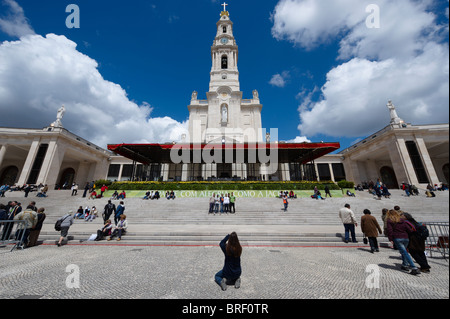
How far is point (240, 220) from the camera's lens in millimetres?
11445

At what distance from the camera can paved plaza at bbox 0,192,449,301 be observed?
3402mm

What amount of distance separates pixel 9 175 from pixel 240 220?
37865 mm

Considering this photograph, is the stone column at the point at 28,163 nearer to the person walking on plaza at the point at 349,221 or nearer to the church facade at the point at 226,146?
the church facade at the point at 226,146

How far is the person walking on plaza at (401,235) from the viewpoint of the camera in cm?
445

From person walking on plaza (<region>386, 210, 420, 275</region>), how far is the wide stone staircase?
2.82 meters

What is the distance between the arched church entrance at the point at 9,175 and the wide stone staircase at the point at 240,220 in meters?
15.3

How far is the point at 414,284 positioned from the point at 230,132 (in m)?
29.8

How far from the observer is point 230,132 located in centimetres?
3241

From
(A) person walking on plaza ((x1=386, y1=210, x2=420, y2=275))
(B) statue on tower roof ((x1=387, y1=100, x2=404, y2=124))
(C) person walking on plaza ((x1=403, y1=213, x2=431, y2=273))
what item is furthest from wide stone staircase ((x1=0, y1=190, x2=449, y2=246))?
(B) statue on tower roof ((x1=387, y1=100, x2=404, y2=124))

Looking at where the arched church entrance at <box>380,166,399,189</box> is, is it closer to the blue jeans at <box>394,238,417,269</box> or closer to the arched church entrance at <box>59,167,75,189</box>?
the blue jeans at <box>394,238,417,269</box>

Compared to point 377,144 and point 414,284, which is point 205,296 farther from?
point 377,144

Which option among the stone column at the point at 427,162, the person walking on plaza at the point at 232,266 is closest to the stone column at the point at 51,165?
the person walking on plaza at the point at 232,266

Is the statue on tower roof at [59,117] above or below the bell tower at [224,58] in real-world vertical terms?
below

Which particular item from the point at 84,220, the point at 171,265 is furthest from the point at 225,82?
the point at 171,265
